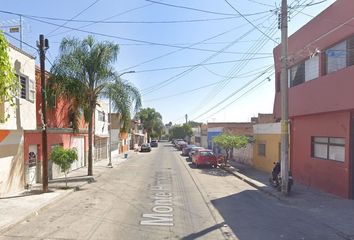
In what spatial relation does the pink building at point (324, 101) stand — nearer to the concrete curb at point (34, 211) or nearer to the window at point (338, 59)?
the window at point (338, 59)

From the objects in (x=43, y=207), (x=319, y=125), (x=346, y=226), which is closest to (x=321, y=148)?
(x=319, y=125)

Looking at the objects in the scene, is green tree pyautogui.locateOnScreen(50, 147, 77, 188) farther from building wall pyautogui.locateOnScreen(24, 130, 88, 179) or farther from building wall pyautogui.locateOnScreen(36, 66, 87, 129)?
building wall pyautogui.locateOnScreen(36, 66, 87, 129)

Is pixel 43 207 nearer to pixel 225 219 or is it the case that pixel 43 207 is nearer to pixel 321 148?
pixel 225 219

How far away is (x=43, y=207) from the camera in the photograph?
14.1m

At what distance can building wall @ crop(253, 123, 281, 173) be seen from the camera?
26.7 metres

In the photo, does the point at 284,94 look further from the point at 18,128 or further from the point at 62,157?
the point at 18,128

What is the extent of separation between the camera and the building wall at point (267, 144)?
26.7m

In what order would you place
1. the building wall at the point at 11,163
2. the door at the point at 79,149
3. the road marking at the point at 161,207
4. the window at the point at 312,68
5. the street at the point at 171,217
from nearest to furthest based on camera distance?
the street at the point at 171,217, the road marking at the point at 161,207, the building wall at the point at 11,163, the window at the point at 312,68, the door at the point at 79,149

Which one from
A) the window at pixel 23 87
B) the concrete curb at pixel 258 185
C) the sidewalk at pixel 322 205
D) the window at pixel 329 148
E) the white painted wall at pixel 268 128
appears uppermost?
the window at pixel 23 87

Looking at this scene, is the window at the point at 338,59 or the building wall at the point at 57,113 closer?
the window at the point at 338,59

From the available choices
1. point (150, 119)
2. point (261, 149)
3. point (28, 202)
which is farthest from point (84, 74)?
point (150, 119)

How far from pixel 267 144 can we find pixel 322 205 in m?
14.1

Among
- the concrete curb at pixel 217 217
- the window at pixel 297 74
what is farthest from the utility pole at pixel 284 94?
the window at pixel 297 74

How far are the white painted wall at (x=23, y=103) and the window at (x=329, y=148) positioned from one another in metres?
13.3
